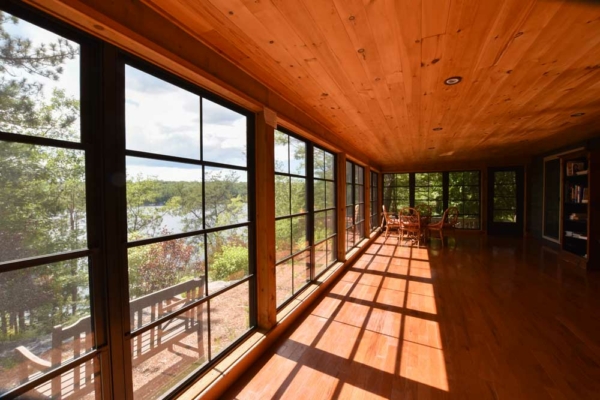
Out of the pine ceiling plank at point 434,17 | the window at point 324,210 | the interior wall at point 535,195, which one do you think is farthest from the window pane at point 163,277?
the interior wall at point 535,195

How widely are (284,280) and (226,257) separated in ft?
3.28

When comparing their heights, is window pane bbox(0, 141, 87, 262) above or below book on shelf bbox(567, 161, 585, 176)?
below

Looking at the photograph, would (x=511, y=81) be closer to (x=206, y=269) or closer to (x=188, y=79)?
(x=188, y=79)

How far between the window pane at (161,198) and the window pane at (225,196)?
82 mm

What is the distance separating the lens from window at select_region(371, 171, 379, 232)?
777 centimetres

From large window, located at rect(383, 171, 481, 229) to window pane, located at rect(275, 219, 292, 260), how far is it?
23.1 ft

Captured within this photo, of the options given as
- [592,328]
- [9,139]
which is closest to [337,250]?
[592,328]

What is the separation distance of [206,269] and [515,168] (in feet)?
29.0

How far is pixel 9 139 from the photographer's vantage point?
84 cm

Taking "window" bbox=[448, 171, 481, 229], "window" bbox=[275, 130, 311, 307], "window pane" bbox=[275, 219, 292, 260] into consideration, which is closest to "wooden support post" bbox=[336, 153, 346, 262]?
"window" bbox=[275, 130, 311, 307]

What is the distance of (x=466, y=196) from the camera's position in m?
8.06

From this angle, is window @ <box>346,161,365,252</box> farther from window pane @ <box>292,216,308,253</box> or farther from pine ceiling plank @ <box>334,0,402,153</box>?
pine ceiling plank @ <box>334,0,402,153</box>

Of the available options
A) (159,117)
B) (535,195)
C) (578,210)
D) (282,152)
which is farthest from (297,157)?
(535,195)

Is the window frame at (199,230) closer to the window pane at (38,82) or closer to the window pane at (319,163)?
the window pane at (38,82)
